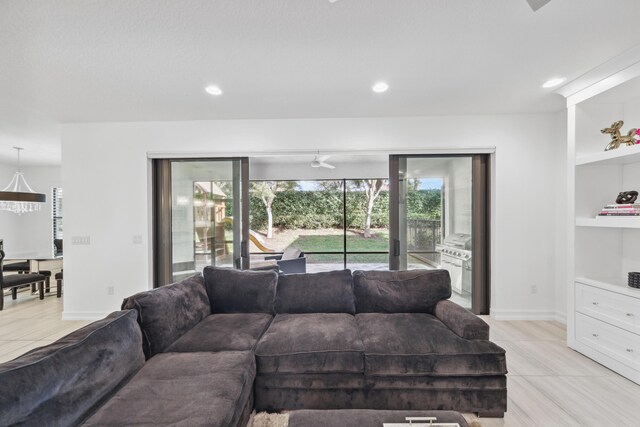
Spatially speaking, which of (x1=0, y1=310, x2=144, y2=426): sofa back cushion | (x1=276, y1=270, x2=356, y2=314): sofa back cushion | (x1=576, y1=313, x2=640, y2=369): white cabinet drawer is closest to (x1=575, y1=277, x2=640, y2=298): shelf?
(x1=576, y1=313, x2=640, y2=369): white cabinet drawer

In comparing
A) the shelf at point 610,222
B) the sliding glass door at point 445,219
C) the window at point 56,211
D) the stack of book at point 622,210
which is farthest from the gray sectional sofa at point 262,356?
the window at point 56,211

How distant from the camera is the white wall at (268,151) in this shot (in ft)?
11.4

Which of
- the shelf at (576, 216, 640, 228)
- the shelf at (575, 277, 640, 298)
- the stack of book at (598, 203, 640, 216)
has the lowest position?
the shelf at (575, 277, 640, 298)

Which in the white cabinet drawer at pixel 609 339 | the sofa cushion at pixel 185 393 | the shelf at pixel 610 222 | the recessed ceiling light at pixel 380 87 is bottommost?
the white cabinet drawer at pixel 609 339

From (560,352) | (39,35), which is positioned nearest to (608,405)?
(560,352)

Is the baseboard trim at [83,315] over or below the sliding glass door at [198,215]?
below

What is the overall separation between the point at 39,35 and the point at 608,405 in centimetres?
464

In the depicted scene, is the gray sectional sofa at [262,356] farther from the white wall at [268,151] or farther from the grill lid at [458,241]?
the white wall at [268,151]

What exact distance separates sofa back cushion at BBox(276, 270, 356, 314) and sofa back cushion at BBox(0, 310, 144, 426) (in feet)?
3.92

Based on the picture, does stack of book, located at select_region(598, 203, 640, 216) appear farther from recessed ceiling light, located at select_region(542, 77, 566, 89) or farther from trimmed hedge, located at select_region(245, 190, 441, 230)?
trimmed hedge, located at select_region(245, 190, 441, 230)

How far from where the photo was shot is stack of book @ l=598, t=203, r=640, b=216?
2.29m

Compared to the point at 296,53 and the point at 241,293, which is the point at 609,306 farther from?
the point at 296,53

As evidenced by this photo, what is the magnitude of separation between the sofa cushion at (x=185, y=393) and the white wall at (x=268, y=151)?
99.4 inches

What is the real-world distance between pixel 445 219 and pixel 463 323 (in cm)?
203
